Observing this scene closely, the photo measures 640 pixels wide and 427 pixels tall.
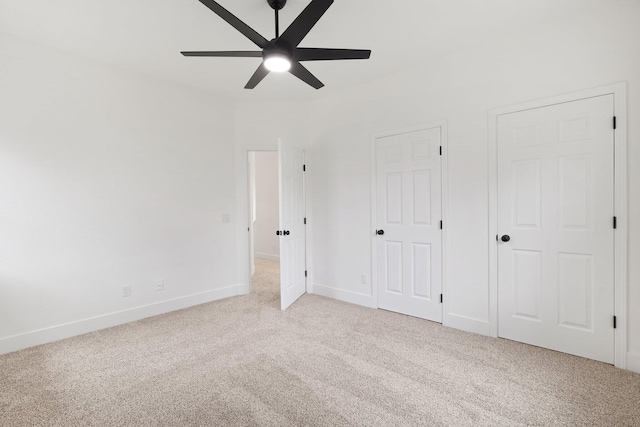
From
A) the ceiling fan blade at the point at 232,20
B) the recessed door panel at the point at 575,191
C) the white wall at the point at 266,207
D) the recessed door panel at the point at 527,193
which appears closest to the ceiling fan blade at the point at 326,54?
the ceiling fan blade at the point at 232,20

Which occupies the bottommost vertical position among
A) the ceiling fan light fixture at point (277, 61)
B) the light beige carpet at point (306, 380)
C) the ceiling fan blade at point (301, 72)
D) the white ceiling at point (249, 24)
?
the light beige carpet at point (306, 380)

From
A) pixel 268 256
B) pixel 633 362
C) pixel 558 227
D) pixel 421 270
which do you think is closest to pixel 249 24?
pixel 421 270

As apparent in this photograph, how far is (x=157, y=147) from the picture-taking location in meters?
3.53

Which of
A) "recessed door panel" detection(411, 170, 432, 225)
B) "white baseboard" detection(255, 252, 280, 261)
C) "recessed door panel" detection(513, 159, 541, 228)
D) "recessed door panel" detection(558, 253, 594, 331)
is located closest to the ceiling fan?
"recessed door panel" detection(411, 170, 432, 225)

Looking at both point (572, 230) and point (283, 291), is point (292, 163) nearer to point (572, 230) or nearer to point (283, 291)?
point (283, 291)

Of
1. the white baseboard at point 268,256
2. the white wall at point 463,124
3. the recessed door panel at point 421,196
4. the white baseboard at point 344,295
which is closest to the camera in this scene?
the white wall at point 463,124

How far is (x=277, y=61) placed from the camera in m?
1.93

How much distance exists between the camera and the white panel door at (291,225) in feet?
11.9

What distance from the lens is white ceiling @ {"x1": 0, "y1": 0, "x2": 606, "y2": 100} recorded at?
225cm

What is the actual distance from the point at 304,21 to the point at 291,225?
253cm

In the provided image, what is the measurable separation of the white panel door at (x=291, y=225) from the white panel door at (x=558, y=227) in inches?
89.5

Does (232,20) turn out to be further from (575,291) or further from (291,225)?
(575,291)

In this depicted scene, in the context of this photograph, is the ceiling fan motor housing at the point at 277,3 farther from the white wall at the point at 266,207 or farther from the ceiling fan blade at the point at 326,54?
the white wall at the point at 266,207

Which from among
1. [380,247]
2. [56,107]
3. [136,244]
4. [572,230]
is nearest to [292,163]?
[380,247]
